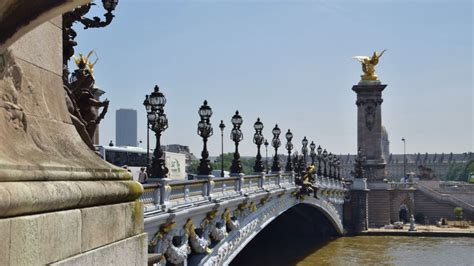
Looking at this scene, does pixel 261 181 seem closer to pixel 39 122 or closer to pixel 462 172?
pixel 39 122

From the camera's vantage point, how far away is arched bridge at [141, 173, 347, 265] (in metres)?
15.6

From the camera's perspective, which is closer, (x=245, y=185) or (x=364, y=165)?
(x=245, y=185)

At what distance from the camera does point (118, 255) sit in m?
6.77

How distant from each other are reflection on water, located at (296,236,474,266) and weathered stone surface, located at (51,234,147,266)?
41114mm

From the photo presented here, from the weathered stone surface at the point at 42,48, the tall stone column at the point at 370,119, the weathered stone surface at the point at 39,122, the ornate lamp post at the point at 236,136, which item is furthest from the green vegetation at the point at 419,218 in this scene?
the weathered stone surface at the point at 42,48

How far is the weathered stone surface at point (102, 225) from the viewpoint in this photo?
6.09 meters

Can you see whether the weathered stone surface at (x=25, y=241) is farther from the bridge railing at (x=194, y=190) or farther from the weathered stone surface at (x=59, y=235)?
the bridge railing at (x=194, y=190)

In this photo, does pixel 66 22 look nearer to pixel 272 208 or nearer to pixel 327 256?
pixel 272 208

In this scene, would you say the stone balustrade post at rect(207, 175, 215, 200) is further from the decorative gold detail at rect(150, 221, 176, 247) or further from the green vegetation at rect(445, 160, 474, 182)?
the green vegetation at rect(445, 160, 474, 182)

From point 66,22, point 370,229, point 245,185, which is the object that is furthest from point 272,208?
point 370,229

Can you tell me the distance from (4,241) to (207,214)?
16221mm

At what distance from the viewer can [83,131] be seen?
7957 millimetres

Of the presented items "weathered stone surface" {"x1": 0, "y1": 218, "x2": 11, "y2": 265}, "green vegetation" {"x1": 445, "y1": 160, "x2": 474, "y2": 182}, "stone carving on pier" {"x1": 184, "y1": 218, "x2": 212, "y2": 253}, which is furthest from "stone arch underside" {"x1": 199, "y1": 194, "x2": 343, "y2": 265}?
"green vegetation" {"x1": 445, "y1": 160, "x2": 474, "y2": 182}

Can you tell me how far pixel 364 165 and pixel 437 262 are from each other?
107 ft
